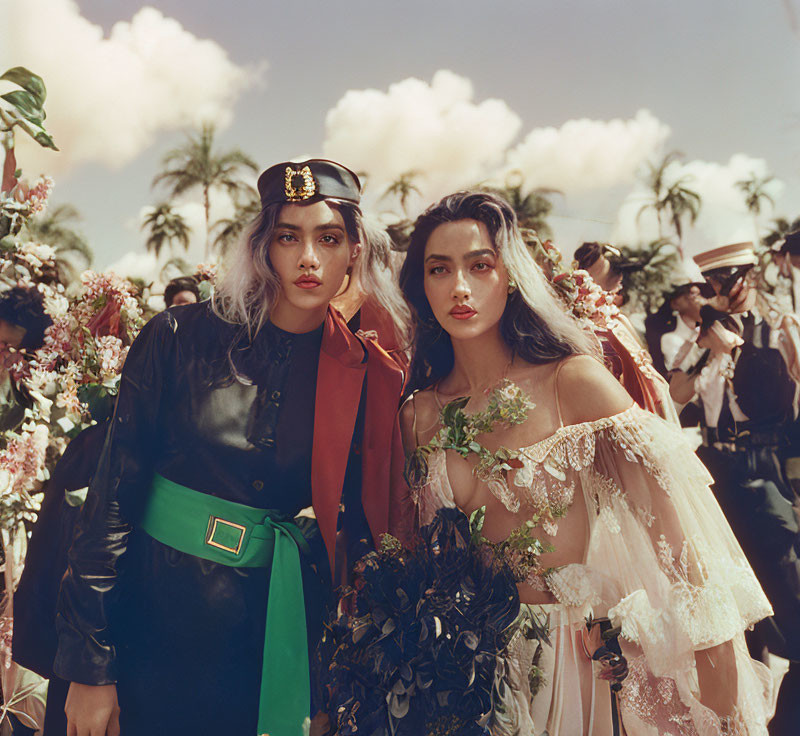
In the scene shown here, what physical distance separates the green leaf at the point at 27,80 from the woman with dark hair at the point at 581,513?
180cm

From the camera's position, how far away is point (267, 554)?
6.65ft

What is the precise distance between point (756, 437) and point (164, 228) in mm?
16576

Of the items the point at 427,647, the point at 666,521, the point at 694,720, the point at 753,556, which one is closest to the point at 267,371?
the point at 427,647

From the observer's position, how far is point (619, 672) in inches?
73.2

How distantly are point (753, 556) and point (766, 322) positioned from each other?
1451mm

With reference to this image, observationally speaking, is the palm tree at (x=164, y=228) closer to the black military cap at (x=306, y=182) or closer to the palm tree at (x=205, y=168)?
the palm tree at (x=205, y=168)

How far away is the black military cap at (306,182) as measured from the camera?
6.95 feet

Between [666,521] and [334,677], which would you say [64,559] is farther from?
[666,521]

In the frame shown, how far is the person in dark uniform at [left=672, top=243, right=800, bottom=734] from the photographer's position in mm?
3803

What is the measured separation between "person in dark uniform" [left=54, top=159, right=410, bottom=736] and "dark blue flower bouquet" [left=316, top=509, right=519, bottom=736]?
31 centimetres

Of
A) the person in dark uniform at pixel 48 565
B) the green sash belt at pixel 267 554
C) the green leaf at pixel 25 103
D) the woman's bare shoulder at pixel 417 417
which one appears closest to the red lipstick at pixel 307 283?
the woman's bare shoulder at pixel 417 417

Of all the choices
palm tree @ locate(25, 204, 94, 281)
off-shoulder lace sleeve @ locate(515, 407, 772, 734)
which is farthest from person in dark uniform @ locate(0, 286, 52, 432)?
palm tree @ locate(25, 204, 94, 281)

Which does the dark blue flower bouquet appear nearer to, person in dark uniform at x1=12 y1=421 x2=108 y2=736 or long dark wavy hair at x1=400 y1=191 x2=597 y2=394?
long dark wavy hair at x1=400 y1=191 x2=597 y2=394

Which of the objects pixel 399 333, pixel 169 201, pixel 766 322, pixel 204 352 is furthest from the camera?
pixel 169 201
